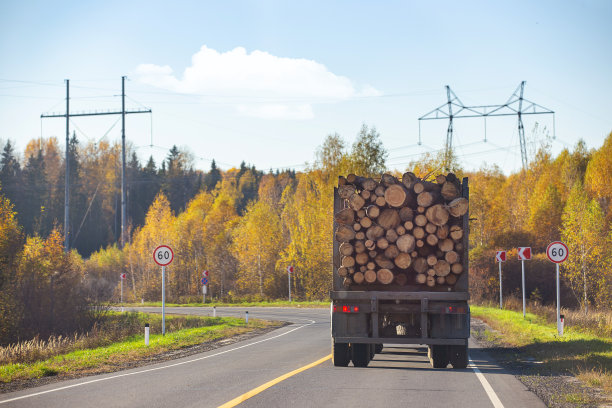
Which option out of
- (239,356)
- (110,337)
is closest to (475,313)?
(110,337)

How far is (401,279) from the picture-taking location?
13.0 m

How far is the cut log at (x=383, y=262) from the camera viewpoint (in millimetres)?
12938

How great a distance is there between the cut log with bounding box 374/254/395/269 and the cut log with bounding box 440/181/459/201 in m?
1.68

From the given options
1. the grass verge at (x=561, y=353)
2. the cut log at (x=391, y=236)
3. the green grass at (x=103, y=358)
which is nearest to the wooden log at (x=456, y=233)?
the cut log at (x=391, y=236)

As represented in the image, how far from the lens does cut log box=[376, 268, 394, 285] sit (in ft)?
42.4

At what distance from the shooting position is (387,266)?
12.9 m

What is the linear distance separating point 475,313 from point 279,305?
1915cm

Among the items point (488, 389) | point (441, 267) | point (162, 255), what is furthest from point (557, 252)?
point (162, 255)

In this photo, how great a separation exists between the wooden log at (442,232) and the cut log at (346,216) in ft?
5.51

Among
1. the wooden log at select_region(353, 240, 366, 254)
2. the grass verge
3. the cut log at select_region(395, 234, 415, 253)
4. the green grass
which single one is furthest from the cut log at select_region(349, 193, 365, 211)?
the green grass

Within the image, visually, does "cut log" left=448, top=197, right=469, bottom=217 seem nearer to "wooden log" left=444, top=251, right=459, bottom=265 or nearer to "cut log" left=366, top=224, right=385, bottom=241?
→ "wooden log" left=444, top=251, right=459, bottom=265

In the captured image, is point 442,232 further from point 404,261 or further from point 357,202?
point 357,202

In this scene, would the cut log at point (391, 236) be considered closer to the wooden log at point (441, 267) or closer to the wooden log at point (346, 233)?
the wooden log at point (346, 233)

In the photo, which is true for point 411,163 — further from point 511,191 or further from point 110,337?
point 110,337
